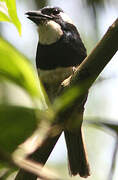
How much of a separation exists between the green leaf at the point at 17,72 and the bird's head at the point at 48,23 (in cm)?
227

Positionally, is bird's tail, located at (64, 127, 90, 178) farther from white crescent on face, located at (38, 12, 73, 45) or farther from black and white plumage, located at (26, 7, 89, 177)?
white crescent on face, located at (38, 12, 73, 45)

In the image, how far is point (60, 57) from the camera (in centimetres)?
290

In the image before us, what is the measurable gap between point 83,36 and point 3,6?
288 centimetres

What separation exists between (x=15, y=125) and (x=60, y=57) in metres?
2.34

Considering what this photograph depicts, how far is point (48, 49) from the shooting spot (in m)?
3.00

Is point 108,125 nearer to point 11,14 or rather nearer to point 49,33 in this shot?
point 11,14

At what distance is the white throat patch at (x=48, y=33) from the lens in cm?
296

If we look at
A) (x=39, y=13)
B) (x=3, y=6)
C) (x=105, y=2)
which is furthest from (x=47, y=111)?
(x=39, y=13)

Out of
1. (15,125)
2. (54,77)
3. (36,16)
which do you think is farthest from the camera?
(36,16)

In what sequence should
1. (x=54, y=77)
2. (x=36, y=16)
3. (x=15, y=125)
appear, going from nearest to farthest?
(x=15, y=125)
(x=54, y=77)
(x=36, y=16)

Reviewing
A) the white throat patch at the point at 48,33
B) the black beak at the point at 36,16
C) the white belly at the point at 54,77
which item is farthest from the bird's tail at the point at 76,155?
the black beak at the point at 36,16

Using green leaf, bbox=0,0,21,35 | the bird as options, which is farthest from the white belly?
green leaf, bbox=0,0,21,35

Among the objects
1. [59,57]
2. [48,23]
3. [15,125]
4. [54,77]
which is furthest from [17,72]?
[48,23]

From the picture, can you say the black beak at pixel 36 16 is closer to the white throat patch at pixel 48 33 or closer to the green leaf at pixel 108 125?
the white throat patch at pixel 48 33
